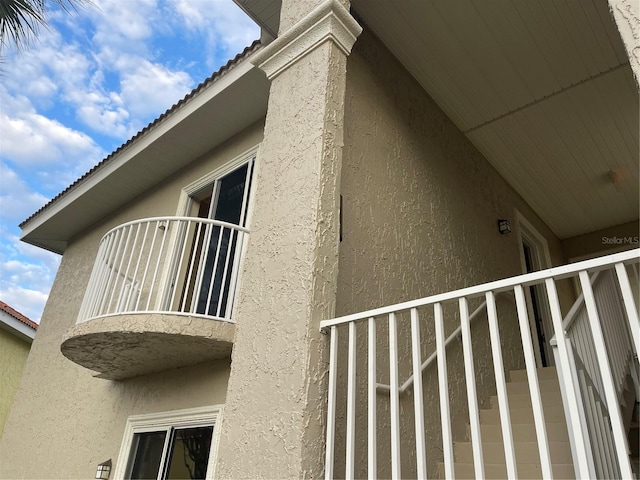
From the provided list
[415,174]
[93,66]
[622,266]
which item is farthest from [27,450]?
[93,66]

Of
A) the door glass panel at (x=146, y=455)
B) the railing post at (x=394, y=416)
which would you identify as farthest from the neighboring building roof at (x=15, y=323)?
the railing post at (x=394, y=416)

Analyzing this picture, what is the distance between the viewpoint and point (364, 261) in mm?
3523

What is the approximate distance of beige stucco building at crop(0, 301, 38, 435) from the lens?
9891mm

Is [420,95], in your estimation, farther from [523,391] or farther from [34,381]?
[34,381]

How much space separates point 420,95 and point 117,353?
14.1 ft

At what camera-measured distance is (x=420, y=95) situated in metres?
5.21

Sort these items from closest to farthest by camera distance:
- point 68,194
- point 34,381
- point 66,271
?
point 34,381 → point 68,194 → point 66,271

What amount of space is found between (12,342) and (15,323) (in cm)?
58

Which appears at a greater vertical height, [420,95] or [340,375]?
[420,95]

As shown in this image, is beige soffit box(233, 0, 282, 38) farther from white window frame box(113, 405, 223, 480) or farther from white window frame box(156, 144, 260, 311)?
white window frame box(113, 405, 223, 480)

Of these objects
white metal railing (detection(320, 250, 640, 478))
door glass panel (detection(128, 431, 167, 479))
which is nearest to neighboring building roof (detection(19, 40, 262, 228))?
door glass panel (detection(128, 431, 167, 479))

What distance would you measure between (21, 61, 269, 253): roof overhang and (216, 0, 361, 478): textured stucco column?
2.28m

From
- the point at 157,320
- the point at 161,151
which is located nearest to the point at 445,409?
the point at 157,320

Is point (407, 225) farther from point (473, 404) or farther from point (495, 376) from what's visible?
point (473, 404)
